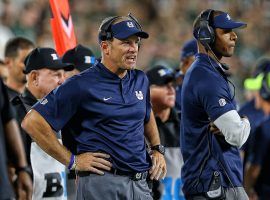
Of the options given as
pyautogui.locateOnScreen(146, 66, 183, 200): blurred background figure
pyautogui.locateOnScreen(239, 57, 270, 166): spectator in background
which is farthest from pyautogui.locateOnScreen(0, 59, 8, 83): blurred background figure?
pyautogui.locateOnScreen(239, 57, 270, 166): spectator in background

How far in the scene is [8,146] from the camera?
452 centimetres

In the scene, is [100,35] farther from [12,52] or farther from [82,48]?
[12,52]

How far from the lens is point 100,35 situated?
530 cm

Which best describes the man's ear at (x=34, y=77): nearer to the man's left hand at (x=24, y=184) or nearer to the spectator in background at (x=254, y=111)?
the man's left hand at (x=24, y=184)

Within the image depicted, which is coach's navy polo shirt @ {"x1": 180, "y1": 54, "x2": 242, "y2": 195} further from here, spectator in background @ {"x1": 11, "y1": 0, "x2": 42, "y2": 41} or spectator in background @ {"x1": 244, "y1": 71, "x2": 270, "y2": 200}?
spectator in background @ {"x1": 11, "y1": 0, "x2": 42, "y2": 41}

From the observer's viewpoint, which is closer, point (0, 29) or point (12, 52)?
point (12, 52)

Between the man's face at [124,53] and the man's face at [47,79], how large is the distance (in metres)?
1.18

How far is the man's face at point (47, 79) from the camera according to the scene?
20.8 ft

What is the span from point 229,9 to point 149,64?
2391mm

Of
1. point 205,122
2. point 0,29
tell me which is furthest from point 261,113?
point 0,29

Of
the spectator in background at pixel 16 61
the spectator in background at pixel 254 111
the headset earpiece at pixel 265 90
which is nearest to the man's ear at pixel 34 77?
the spectator in background at pixel 16 61

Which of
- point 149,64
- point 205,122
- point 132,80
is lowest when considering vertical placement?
point 149,64

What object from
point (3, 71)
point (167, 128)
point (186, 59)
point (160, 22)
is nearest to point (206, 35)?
point (167, 128)

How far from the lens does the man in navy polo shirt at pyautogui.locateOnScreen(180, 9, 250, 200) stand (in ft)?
17.8
